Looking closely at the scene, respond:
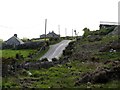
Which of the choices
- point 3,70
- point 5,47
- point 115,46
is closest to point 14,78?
point 3,70

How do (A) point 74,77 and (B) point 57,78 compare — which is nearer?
(A) point 74,77

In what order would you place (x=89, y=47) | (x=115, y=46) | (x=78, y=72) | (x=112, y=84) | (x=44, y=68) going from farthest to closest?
(x=89, y=47)
(x=115, y=46)
(x=44, y=68)
(x=78, y=72)
(x=112, y=84)

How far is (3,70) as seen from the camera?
37.3m

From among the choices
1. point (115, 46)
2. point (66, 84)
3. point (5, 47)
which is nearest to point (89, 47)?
point (115, 46)

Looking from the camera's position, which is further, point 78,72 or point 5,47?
point 5,47

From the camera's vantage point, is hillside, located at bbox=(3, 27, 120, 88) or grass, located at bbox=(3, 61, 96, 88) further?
Answer: grass, located at bbox=(3, 61, 96, 88)

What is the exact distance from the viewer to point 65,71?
1543 inches

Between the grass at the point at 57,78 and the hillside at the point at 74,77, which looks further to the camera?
the grass at the point at 57,78

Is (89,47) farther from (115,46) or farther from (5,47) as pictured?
(5,47)

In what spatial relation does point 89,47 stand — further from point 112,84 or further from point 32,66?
point 112,84

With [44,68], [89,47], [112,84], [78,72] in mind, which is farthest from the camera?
[89,47]

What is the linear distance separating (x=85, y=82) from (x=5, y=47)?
2890 inches

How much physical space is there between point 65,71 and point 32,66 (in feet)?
28.1

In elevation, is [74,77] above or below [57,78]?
above
